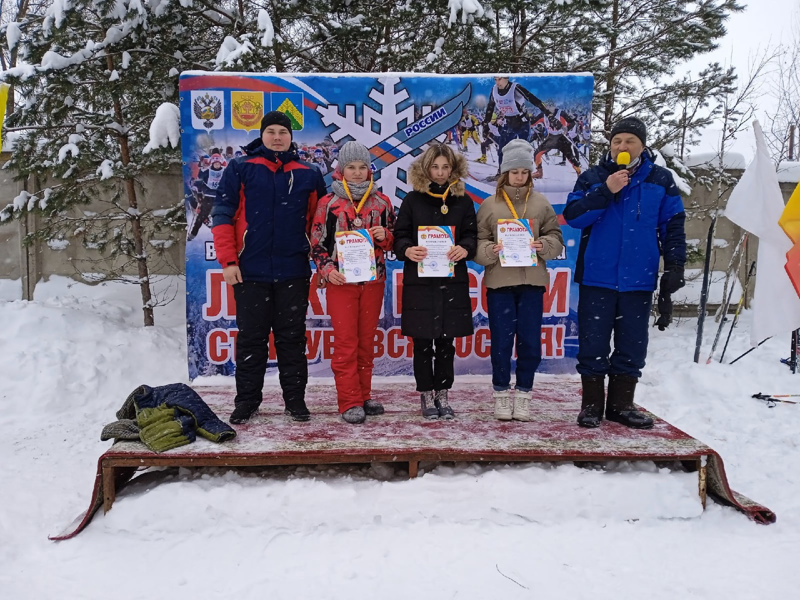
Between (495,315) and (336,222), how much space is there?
119 cm

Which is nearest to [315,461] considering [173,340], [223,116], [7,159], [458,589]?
[458,589]

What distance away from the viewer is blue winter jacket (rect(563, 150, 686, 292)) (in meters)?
3.52

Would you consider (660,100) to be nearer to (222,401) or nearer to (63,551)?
(222,401)

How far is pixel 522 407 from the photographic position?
384cm

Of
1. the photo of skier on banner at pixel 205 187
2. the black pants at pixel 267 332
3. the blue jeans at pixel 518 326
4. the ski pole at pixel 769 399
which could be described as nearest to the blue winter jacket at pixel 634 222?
the blue jeans at pixel 518 326

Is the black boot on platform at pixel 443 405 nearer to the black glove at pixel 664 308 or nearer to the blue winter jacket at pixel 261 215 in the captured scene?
the blue winter jacket at pixel 261 215

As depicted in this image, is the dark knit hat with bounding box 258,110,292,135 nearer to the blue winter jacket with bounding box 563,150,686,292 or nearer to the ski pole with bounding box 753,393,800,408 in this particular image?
the blue winter jacket with bounding box 563,150,686,292

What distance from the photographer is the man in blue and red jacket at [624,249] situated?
351 cm

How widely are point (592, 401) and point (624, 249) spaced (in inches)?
39.0

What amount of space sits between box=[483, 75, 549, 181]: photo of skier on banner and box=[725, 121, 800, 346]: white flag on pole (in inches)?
67.8

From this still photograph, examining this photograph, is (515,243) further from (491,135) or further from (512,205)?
(491,135)

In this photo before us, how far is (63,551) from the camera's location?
9.29 ft

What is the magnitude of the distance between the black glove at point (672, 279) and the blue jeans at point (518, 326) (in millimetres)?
721

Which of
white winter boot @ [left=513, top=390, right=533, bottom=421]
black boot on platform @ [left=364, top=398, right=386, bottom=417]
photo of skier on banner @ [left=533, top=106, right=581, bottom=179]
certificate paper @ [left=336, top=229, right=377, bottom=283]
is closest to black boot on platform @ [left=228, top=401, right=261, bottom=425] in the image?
black boot on platform @ [left=364, top=398, right=386, bottom=417]
